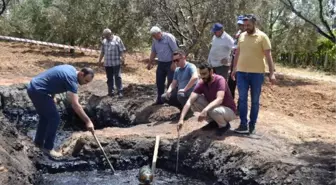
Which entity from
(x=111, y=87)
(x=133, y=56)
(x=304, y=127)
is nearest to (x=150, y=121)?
(x=111, y=87)

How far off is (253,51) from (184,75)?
60.2 inches

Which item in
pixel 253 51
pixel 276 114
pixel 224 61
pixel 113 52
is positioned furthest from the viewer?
pixel 113 52

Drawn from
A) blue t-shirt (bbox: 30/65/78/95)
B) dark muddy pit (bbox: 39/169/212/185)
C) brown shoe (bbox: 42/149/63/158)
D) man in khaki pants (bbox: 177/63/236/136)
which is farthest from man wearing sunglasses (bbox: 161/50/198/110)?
brown shoe (bbox: 42/149/63/158)

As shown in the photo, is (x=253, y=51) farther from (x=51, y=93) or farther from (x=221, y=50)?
(x=51, y=93)

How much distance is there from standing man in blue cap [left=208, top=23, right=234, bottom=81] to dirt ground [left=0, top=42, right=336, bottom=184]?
958 mm

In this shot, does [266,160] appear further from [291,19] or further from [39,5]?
[39,5]

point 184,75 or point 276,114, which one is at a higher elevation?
point 184,75

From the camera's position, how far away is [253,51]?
7289 millimetres

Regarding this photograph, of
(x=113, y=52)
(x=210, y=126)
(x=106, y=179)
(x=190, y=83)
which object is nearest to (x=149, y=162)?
(x=106, y=179)

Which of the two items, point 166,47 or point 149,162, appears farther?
point 166,47

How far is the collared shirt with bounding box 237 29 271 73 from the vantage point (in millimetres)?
7242

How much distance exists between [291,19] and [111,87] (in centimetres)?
1180

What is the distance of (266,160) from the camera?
21.6 ft

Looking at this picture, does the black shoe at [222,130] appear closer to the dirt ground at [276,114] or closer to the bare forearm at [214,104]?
the dirt ground at [276,114]
